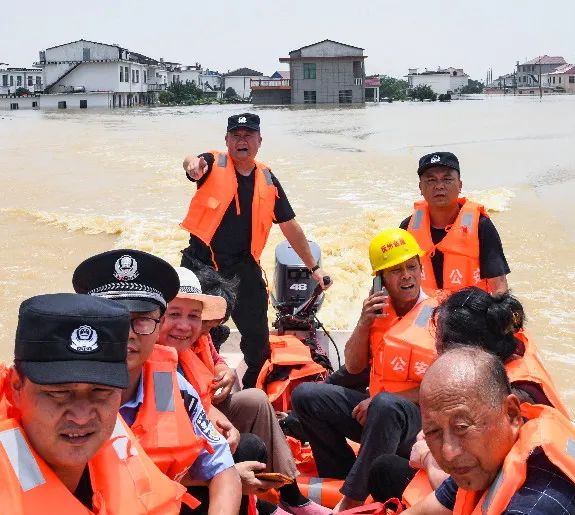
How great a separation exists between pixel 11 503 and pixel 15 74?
67.3 m

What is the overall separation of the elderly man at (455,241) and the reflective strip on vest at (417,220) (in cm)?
7

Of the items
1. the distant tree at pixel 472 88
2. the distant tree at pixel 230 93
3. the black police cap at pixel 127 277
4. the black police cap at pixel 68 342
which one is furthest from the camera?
the distant tree at pixel 472 88

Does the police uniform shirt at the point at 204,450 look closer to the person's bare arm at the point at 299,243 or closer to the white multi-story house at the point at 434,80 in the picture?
the person's bare arm at the point at 299,243

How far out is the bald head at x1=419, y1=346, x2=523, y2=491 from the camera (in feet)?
4.71

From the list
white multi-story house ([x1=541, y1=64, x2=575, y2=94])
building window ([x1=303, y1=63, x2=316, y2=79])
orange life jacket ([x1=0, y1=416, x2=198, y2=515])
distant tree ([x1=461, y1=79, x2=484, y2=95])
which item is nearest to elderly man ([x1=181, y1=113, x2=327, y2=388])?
orange life jacket ([x1=0, y1=416, x2=198, y2=515])

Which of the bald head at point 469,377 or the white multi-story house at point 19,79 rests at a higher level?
the white multi-story house at point 19,79

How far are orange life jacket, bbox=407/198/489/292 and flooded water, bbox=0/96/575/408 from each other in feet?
9.10

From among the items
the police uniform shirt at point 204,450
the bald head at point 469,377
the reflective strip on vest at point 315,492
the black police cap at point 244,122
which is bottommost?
the reflective strip on vest at point 315,492

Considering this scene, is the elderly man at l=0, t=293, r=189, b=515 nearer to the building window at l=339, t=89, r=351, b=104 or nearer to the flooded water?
the flooded water

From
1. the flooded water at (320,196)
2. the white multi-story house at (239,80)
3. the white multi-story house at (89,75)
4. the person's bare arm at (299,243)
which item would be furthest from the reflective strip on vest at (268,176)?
the white multi-story house at (239,80)

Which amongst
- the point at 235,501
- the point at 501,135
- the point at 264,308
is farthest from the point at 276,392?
the point at 501,135

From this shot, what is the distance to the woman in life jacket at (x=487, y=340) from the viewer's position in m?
2.06

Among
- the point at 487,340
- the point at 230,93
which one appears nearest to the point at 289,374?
the point at 487,340

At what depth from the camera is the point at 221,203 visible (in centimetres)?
401
